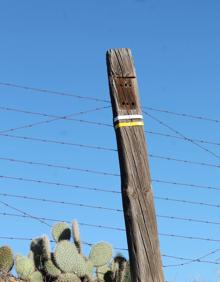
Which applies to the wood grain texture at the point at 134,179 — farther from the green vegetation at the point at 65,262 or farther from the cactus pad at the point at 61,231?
the cactus pad at the point at 61,231

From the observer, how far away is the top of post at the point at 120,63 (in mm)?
5363

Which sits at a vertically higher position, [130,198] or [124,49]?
[124,49]

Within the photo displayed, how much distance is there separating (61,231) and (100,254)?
59cm

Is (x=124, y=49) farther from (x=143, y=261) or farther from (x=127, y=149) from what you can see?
(x=143, y=261)

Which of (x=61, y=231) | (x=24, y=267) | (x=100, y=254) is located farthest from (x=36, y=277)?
(x=100, y=254)

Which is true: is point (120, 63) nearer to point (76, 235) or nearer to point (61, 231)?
point (76, 235)

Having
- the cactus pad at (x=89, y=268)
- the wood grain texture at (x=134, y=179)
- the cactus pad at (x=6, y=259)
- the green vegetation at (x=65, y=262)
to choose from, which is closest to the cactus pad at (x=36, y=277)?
the green vegetation at (x=65, y=262)

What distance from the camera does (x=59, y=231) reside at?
31.0 feet

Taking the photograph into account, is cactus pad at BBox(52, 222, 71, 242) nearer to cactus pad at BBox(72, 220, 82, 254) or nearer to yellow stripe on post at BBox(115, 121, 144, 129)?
cactus pad at BBox(72, 220, 82, 254)

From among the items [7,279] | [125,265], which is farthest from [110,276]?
[7,279]

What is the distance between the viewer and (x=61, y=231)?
9.43 m

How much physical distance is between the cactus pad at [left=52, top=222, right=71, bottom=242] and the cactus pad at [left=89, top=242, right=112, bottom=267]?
380 millimetres

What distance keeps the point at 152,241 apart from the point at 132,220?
20 cm

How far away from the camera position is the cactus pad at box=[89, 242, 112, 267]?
9.28 metres
